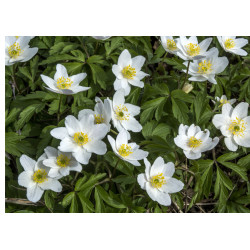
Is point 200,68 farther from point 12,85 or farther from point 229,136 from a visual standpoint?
point 12,85

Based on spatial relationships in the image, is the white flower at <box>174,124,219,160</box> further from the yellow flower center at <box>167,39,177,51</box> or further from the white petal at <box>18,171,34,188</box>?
the white petal at <box>18,171,34,188</box>

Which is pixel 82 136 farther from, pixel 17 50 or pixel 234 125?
pixel 234 125

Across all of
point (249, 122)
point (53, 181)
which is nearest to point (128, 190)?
point (53, 181)

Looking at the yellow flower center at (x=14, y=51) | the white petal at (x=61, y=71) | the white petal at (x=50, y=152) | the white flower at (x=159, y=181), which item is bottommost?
the white flower at (x=159, y=181)

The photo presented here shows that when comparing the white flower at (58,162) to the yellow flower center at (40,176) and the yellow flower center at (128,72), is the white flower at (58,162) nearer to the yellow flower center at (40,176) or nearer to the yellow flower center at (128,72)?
the yellow flower center at (40,176)

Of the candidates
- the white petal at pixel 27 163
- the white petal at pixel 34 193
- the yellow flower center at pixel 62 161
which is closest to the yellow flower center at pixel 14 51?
the white petal at pixel 27 163

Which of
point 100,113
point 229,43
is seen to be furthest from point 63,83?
point 229,43

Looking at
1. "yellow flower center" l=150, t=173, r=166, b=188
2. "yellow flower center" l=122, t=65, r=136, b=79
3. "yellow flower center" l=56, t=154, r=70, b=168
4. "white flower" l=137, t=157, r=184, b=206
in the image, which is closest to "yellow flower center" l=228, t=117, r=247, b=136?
"white flower" l=137, t=157, r=184, b=206
